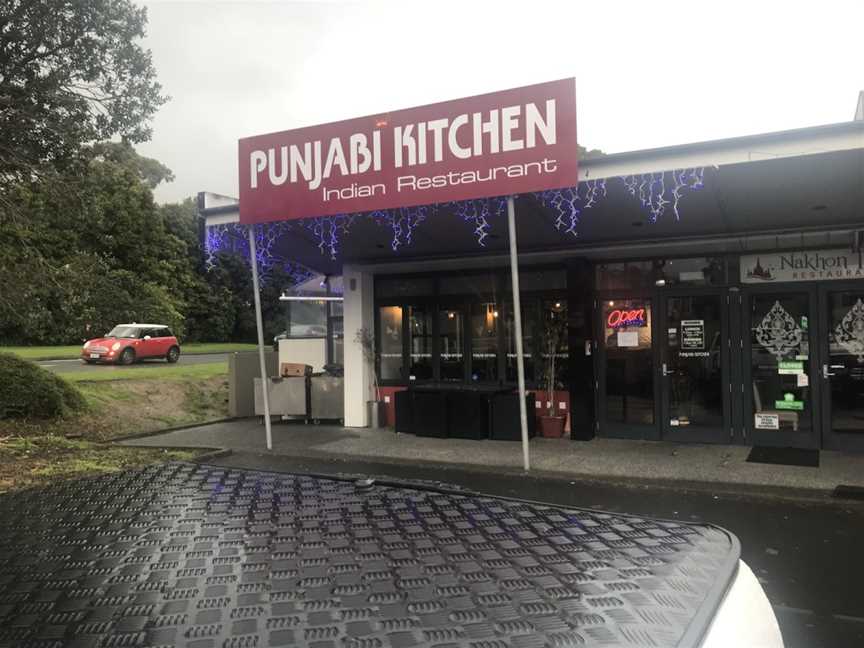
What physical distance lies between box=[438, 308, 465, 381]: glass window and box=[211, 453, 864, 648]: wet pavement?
3143 millimetres

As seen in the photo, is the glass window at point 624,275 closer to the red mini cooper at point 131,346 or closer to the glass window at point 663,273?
the glass window at point 663,273

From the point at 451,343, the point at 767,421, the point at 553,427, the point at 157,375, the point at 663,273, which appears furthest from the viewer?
the point at 157,375

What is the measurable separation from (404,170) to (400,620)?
22.4 feet

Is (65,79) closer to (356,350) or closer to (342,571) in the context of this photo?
(356,350)

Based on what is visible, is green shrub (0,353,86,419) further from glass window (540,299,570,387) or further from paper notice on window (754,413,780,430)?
paper notice on window (754,413,780,430)

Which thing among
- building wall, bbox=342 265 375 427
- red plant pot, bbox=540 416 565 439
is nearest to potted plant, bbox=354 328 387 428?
building wall, bbox=342 265 375 427

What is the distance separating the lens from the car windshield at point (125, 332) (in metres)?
23.2

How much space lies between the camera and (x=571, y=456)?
27.9 ft

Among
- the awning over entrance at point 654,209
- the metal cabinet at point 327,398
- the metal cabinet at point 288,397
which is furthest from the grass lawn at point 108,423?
the awning over entrance at point 654,209

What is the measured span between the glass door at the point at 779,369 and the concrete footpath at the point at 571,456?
1.65 feet

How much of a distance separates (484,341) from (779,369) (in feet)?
15.0

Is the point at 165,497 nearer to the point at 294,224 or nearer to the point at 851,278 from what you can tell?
the point at 294,224

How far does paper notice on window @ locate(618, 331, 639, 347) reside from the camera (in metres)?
9.69

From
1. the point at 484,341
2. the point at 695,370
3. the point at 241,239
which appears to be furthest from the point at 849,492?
the point at 241,239
